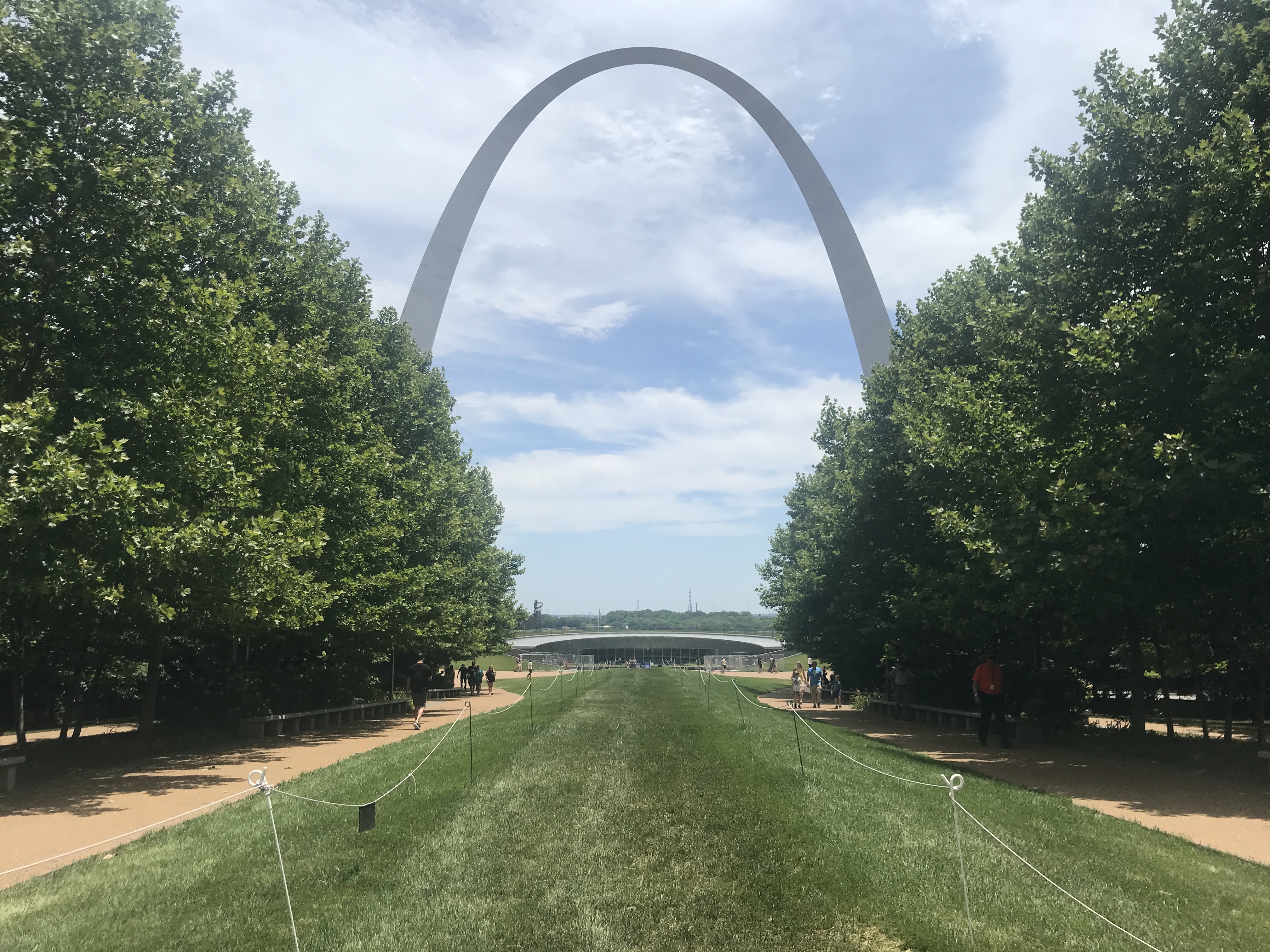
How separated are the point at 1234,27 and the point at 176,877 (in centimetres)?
2074

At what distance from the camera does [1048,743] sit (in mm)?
20953

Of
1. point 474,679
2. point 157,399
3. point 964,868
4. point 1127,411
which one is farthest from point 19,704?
point 474,679

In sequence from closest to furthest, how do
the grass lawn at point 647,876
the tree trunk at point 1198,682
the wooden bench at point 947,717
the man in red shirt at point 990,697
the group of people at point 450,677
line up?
the grass lawn at point 647,876 → the tree trunk at point 1198,682 → the man in red shirt at point 990,697 → the wooden bench at point 947,717 → the group of people at point 450,677

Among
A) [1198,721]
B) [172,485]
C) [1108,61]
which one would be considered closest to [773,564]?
[1198,721]

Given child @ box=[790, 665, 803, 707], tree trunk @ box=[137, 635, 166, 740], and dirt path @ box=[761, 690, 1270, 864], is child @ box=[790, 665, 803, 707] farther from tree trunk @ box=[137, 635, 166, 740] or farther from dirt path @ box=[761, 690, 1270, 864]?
tree trunk @ box=[137, 635, 166, 740]

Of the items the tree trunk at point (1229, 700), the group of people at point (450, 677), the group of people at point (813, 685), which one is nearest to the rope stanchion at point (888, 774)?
the tree trunk at point (1229, 700)

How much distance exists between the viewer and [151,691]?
65.2ft

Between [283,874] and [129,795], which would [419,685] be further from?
[283,874]

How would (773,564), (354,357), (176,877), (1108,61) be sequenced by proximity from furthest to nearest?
1. (773,564)
2. (354,357)
3. (1108,61)
4. (176,877)

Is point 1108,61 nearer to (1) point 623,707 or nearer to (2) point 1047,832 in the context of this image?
(2) point 1047,832

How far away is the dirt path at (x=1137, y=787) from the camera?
427 inches

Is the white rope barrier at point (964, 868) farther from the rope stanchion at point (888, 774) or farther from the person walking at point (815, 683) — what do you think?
the person walking at point (815, 683)

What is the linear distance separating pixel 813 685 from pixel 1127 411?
76.4ft

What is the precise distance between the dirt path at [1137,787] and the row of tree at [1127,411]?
245 centimetres
